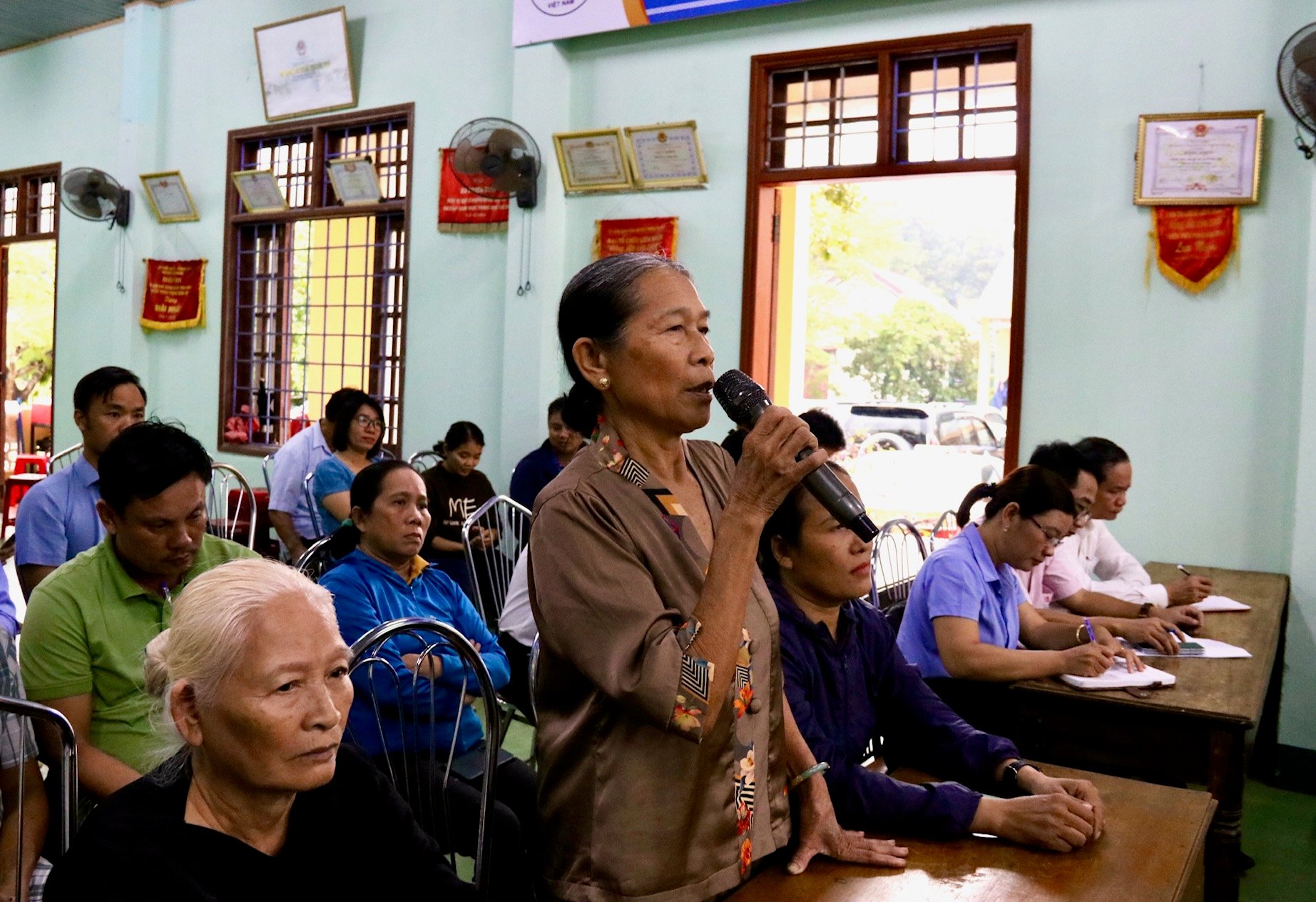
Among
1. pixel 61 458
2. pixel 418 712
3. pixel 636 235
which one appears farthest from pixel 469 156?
pixel 418 712

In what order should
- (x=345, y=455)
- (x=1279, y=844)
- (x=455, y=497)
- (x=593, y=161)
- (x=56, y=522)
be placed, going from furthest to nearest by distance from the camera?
(x=593, y=161) → (x=455, y=497) → (x=345, y=455) → (x=1279, y=844) → (x=56, y=522)

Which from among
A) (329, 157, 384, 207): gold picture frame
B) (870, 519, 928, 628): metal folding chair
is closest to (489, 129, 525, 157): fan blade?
(329, 157, 384, 207): gold picture frame

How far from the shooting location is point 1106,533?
4066mm

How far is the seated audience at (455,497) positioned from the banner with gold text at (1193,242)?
9.59 feet

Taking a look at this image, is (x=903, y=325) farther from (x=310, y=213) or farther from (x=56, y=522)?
(x=56, y=522)

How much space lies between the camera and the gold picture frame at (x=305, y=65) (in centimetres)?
677

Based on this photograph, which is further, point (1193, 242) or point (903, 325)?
point (903, 325)

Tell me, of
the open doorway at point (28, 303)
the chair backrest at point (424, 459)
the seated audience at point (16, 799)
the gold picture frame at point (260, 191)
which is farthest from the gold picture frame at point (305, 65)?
the seated audience at point (16, 799)

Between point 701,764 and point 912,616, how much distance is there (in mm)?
1656

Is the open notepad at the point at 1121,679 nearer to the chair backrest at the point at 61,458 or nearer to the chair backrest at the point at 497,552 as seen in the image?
the chair backrest at the point at 497,552

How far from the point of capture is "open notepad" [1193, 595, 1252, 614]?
140 inches

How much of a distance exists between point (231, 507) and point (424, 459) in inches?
49.6

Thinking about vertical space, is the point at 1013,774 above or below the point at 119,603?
below

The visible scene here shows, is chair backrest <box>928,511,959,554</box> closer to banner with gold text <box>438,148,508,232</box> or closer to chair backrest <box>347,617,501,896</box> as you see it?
chair backrest <box>347,617,501,896</box>
